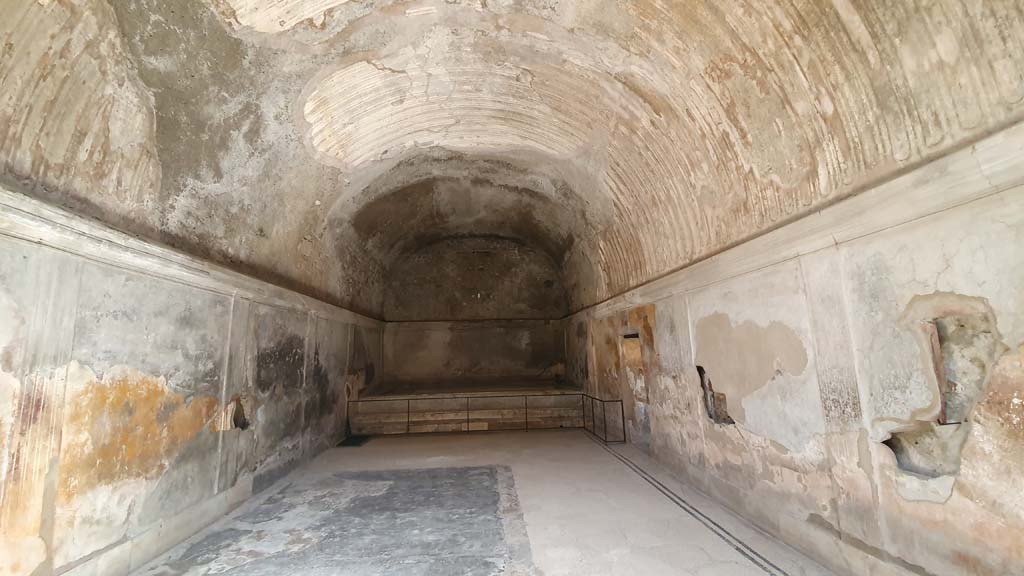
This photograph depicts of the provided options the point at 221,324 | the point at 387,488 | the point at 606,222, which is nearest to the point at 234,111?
the point at 221,324

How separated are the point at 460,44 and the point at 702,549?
5113 mm

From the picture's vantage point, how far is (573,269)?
35.6 feet

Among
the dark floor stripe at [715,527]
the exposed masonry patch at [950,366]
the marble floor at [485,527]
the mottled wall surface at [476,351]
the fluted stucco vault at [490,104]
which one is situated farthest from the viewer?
the mottled wall surface at [476,351]

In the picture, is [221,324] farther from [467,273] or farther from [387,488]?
[467,273]

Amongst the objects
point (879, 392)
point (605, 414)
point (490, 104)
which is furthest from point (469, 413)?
point (879, 392)

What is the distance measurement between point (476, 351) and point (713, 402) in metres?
8.78

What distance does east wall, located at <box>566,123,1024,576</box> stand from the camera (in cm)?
231

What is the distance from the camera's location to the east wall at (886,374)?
2.31 metres

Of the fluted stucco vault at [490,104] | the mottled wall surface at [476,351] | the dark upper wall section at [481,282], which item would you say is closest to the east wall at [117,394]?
the fluted stucco vault at [490,104]

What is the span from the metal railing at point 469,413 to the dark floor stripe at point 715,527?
10.5ft

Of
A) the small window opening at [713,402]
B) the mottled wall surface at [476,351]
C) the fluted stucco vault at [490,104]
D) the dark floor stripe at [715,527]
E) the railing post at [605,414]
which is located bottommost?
the dark floor stripe at [715,527]

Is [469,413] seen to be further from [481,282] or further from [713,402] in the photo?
[713,402]

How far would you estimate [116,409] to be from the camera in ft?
11.6

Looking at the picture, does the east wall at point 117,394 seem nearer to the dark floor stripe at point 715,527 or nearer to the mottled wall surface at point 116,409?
the mottled wall surface at point 116,409
